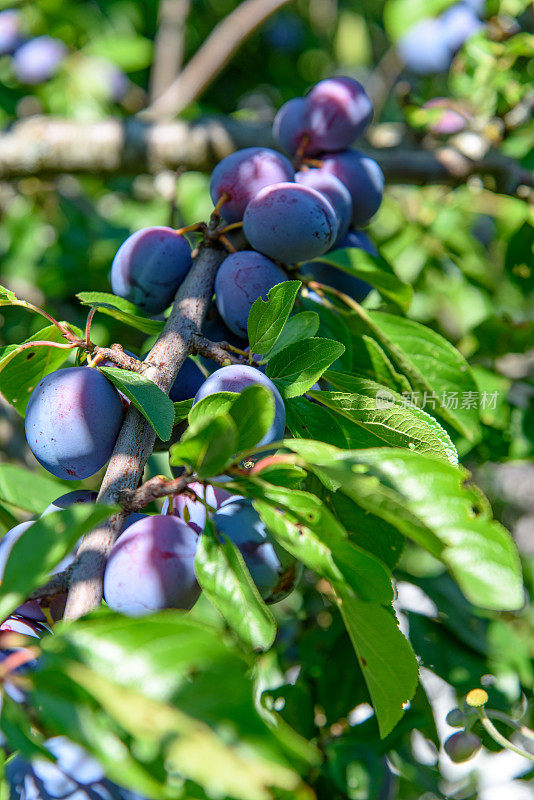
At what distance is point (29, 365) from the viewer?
0.63 meters

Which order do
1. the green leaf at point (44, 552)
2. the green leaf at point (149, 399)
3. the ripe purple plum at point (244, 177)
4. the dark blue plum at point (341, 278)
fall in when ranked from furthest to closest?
the dark blue plum at point (341, 278)
the ripe purple plum at point (244, 177)
the green leaf at point (149, 399)
the green leaf at point (44, 552)

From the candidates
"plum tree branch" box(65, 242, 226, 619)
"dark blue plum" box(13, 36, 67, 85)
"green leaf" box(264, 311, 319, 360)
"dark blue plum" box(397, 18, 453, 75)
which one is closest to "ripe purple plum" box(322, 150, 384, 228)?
"plum tree branch" box(65, 242, 226, 619)

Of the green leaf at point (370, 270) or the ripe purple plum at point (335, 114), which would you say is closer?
the green leaf at point (370, 270)

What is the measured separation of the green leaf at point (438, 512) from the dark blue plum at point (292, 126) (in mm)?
586

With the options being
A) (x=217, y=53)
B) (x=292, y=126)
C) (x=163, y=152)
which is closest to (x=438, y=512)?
(x=292, y=126)

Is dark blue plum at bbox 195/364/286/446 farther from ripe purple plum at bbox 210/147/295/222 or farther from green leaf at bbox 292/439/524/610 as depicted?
ripe purple plum at bbox 210/147/295/222

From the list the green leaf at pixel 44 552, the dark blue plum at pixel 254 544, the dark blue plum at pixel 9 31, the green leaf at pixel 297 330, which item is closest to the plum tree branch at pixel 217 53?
the dark blue plum at pixel 9 31

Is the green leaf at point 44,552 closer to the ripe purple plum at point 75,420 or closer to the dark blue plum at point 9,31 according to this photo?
the ripe purple plum at point 75,420

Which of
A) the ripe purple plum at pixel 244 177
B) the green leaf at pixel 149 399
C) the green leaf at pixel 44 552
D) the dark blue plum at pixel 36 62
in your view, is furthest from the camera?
the dark blue plum at pixel 36 62

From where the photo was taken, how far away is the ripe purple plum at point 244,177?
72 cm

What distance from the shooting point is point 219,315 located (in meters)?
0.72

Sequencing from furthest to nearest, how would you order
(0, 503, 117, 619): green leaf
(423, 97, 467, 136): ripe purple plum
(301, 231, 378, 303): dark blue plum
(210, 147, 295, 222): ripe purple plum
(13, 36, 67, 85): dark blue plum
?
(13, 36, 67, 85): dark blue plum, (423, 97, 467, 136): ripe purple plum, (301, 231, 378, 303): dark blue plum, (210, 147, 295, 222): ripe purple plum, (0, 503, 117, 619): green leaf

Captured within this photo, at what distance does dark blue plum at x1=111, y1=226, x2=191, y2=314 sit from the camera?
689 mm

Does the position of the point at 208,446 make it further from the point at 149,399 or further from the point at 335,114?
the point at 335,114
